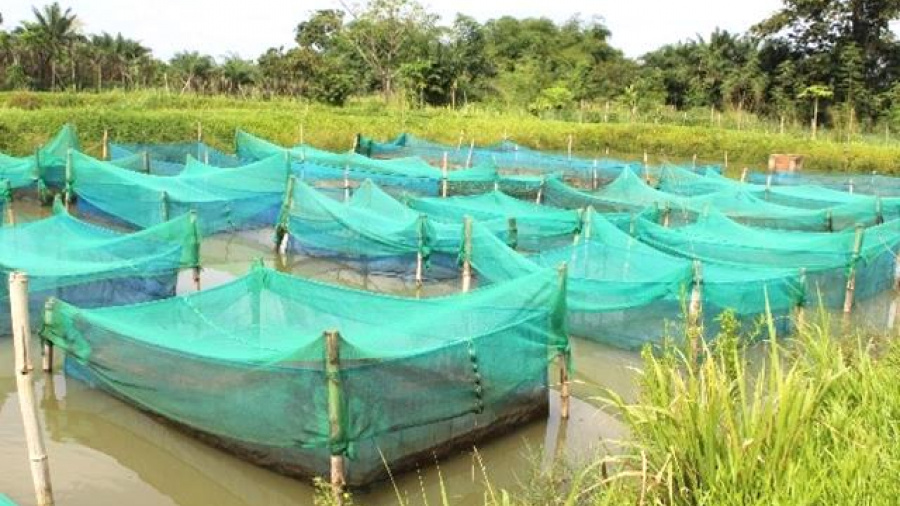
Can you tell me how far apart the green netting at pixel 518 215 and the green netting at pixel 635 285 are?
153 centimetres

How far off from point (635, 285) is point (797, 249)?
2.91 meters

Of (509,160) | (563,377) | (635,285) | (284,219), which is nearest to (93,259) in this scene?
(284,219)

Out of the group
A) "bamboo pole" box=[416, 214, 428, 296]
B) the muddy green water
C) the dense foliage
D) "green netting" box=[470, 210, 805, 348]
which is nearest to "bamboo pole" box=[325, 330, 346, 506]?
the muddy green water

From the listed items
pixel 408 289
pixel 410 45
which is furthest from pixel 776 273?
pixel 410 45

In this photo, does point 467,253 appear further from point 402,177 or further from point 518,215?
point 402,177

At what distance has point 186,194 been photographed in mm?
11125

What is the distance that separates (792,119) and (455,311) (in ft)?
92.3

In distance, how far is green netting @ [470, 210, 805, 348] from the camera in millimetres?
7250

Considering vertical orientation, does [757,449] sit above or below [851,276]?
above

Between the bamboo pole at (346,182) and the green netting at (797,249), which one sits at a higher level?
the bamboo pole at (346,182)

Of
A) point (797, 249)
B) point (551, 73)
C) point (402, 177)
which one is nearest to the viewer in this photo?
point (797, 249)

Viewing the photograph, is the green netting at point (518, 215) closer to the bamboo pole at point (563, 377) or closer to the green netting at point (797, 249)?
the green netting at point (797, 249)

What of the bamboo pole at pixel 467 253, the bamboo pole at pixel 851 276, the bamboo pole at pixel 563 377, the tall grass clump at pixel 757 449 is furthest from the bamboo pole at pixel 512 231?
the tall grass clump at pixel 757 449

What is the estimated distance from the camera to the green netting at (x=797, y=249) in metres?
8.85
